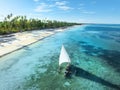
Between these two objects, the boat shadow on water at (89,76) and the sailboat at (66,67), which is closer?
the boat shadow on water at (89,76)

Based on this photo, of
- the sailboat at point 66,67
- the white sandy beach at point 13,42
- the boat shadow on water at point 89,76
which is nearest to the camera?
the boat shadow on water at point 89,76

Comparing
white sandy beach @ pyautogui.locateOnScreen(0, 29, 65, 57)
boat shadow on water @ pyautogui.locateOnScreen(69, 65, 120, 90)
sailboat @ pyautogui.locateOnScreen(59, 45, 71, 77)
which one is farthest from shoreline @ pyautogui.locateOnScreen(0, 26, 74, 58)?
boat shadow on water @ pyautogui.locateOnScreen(69, 65, 120, 90)

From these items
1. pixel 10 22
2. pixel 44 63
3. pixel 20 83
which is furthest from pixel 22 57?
pixel 10 22

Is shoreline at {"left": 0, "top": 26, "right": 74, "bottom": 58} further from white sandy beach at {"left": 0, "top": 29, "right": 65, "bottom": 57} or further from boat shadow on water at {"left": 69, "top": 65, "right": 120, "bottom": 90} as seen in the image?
boat shadow on water at {"left": 69, "top": 65, "right": 120, "bottom": 90}

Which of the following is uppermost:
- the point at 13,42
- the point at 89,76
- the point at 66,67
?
the point at 66,67

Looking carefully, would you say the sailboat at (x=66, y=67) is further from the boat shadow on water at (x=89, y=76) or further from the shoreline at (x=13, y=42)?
the shoreline at (x=13, y=42)

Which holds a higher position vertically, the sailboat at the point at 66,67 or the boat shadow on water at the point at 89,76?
the sailboat at the point at 66,67

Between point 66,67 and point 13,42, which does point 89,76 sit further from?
point 13,42

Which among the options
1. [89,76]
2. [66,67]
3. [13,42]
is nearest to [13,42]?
[13,42]

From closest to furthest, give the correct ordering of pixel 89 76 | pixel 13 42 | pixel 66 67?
pixel 89 76
pixel 66 67
pixel 13 42

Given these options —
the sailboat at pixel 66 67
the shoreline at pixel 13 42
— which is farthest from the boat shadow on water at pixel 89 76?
the shoreline at pixel 13 42

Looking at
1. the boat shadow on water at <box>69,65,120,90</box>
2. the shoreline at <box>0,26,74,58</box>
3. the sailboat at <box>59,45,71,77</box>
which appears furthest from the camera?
the shoreline at <box>0,26,74,58</box>

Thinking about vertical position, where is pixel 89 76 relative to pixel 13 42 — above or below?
below
